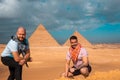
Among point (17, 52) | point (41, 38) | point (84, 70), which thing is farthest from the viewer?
point (41, 38)

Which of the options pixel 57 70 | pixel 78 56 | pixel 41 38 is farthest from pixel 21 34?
pixel 41 38

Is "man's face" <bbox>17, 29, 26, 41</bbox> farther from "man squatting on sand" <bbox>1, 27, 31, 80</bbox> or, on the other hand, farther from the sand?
the sand

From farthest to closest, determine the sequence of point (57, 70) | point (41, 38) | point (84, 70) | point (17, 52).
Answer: point (41, 38), point (57, 70), point (84, 70), point (17, 52)

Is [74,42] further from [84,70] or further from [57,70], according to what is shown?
[57,70]

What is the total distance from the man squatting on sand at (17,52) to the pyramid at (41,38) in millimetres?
60936

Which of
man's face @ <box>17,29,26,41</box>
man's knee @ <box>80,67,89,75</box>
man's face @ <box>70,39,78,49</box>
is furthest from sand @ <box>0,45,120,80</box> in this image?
man's face @ <box>17,29,26,41</box>

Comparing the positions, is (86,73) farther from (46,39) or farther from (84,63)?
(46,39)

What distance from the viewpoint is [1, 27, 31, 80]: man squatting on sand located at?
845 centimetres

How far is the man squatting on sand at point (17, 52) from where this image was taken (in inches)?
333

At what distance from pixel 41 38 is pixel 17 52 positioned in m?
62.6

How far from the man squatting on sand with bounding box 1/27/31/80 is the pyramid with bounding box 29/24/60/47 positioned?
200ft

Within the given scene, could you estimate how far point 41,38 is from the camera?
71.0 m

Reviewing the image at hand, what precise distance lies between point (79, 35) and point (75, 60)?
65.8 metres

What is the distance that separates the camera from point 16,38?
8523 mm
